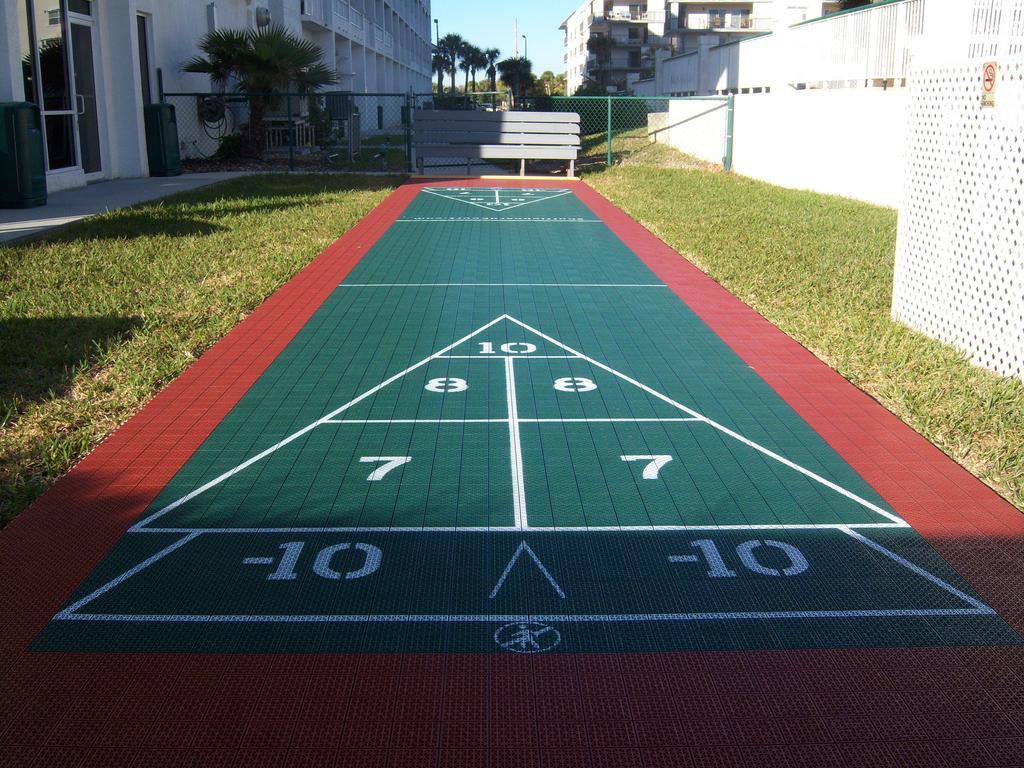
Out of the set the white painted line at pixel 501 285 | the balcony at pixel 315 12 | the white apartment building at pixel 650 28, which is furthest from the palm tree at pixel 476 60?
the white painted line at pixel 501 285

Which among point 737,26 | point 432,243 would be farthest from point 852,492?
point 737,26

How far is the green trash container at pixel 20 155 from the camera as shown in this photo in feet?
49.8

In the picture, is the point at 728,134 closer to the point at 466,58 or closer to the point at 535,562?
the point at 535,562

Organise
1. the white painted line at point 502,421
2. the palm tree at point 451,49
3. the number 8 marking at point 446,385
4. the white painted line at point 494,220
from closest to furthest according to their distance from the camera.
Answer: the white painted line at point 502,421 → the number 8 marking at point 446,385 → the white painted line at point 494,220 → the palm tree at point 451,49

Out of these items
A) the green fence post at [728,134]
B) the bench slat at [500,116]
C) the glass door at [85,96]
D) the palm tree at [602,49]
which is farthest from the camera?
the palm tree at [602,49]

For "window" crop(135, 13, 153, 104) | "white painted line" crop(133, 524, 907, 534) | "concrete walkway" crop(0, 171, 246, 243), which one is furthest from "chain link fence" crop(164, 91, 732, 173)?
"white painted line" crop(133, 524, 907, 534)

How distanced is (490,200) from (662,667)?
17.0 m

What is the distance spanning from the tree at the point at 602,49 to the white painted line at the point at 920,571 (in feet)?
269

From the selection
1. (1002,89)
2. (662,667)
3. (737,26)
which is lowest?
(662,667)

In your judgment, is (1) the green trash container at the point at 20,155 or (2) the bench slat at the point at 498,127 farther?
(2) the bench slat at the point at 498,127

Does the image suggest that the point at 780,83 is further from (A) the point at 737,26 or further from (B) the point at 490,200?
(A) the point at 737,26

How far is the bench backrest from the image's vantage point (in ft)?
82.6

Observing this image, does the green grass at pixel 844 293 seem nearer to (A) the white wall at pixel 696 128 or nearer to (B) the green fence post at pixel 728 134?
(B) the green fence post at pixel 728 134

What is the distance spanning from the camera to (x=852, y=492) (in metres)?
5.59
